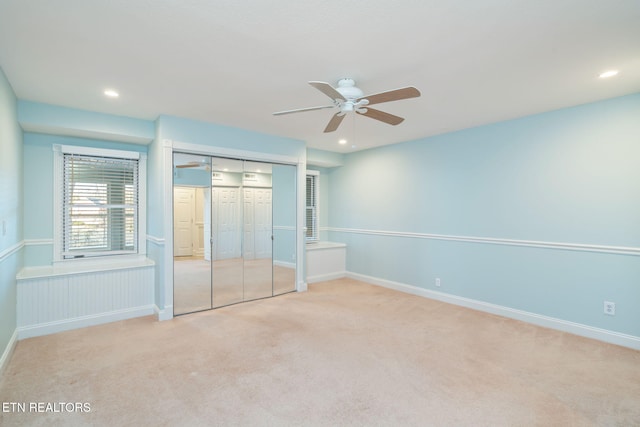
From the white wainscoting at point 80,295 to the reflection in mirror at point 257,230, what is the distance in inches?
51.4

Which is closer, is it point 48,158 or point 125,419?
point 125,419

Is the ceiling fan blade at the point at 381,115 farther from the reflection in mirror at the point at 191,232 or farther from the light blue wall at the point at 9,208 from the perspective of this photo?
the light blue wall at the point at 9,208

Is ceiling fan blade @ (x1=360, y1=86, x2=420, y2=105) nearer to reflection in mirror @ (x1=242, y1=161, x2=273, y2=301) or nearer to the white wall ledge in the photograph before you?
reflection in mirror @ (x1=242, y1=161, x2=273, y2=301)

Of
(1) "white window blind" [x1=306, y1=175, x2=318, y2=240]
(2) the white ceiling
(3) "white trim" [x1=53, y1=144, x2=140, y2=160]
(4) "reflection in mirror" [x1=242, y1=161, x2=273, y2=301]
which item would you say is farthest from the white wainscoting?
(1) "white window blind" [x1=306, y1=175, x2=318, y2=240]

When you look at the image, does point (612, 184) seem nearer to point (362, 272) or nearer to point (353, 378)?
point (353, 378)

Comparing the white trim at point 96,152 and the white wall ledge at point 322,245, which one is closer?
Result: the white trim at point 96,152

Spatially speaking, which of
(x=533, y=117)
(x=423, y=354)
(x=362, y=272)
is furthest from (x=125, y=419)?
(x=533, y=117)

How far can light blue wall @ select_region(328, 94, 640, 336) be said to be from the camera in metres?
3.20

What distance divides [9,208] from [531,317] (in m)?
5.76

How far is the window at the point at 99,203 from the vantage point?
3.89 meters

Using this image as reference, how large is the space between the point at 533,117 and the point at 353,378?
144 inches

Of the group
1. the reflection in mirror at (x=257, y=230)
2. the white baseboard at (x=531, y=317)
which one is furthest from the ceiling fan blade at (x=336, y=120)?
the white baseboard at (x=531, y=317)

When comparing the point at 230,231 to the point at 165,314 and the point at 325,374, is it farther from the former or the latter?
the point at 325,374

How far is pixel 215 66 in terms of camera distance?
8.34 feet
